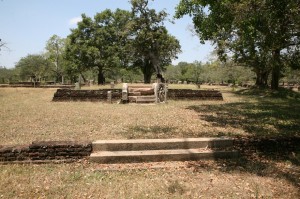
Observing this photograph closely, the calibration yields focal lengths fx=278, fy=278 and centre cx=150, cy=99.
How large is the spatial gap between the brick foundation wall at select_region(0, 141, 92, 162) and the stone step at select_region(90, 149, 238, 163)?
0.45 metres

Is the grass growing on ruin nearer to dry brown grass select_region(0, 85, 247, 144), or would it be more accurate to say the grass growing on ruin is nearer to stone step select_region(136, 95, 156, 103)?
dry brown grass select_region(0, 85, 247, 144)

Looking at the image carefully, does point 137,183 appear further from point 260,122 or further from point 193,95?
point 193,95

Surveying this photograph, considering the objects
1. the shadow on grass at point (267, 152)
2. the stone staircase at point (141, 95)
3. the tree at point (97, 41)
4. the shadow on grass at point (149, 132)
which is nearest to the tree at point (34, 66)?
the tree at point (97, 41)

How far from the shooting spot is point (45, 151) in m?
7.46

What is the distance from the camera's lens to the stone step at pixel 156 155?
7496 mm

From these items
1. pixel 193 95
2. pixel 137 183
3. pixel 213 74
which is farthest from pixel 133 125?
pixel 213 74

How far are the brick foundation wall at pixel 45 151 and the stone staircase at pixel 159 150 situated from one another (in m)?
0.43

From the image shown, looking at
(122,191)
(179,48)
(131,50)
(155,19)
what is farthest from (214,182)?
(179,48)

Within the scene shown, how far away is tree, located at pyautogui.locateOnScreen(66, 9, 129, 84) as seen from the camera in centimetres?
4600

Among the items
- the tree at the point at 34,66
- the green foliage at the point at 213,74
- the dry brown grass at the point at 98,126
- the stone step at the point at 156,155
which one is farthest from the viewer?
the green foliage at the point at 213,74

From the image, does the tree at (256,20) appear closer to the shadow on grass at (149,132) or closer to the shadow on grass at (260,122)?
the shadow on grass at (260,122)

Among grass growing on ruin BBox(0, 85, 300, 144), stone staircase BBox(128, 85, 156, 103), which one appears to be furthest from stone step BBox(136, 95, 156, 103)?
grass growing on ruin BBox(0, 85, 300, 144)

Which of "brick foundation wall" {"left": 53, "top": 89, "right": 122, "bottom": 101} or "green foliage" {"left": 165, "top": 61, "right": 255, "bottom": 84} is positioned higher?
"green foliage" {"left": 165, "top": 61, "right": 255, "bottom": 84}

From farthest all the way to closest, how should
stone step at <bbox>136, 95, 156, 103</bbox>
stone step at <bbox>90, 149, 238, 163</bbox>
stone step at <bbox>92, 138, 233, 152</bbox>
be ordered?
stone step at <bbox>136, 95, 156, 103</bbox>
stone step at <bbox>92, 138, 233, 152</bbox>
stone step at <bbox>90, 149, 238, 163</bbox>
